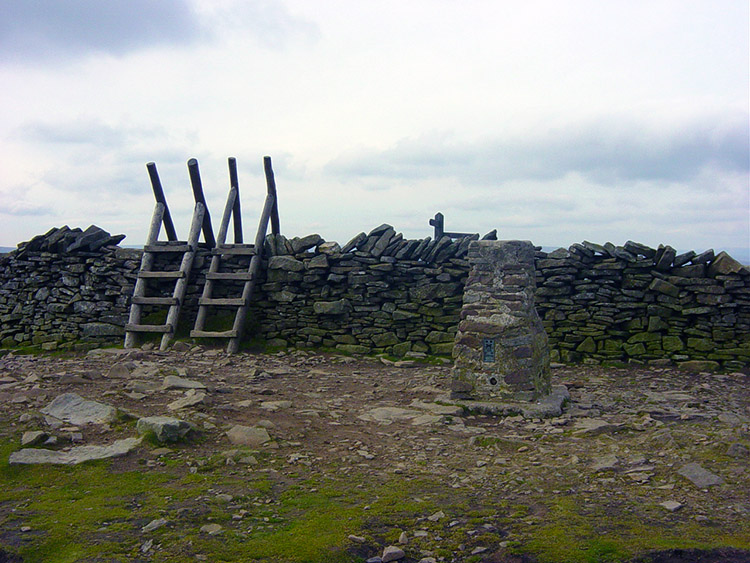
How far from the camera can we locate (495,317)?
7.34 metres

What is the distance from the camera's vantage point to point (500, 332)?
7.27 metres

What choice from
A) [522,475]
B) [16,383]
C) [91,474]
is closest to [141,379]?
[16,383]

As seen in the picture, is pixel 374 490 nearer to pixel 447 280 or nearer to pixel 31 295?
pixel 447 280

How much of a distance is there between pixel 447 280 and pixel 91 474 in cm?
698

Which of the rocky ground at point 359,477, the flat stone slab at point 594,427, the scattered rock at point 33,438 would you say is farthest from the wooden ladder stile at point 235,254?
the flat stone slab at point 594,427

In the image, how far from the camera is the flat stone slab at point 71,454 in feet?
15.3

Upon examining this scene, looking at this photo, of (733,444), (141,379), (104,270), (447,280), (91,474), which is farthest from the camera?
(104,270)

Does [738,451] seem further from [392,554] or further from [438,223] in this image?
[438,223]

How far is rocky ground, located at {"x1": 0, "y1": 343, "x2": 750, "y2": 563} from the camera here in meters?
3.67

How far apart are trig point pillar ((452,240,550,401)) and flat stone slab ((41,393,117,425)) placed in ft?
12.4

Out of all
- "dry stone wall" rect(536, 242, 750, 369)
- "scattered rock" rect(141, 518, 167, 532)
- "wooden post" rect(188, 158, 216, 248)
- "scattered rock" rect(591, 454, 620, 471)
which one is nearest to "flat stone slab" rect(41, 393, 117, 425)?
"scattered rock" rect(141, 518, 167, 532)

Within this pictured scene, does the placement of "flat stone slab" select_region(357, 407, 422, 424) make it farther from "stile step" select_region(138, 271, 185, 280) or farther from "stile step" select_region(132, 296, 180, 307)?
"stile step" select_region(138, 271, 185, 280)

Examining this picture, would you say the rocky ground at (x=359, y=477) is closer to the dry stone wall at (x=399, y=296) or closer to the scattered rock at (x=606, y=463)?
the scattered rock at (x=606, y=463)

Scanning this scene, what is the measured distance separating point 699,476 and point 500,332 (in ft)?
9.19
